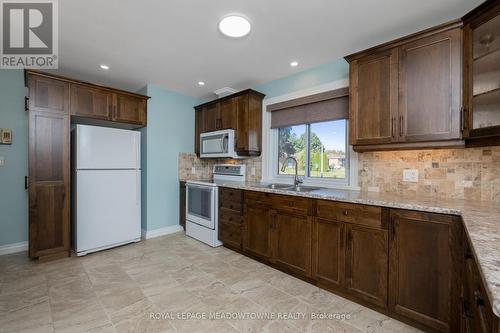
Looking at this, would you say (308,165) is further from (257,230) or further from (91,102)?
(91,102)

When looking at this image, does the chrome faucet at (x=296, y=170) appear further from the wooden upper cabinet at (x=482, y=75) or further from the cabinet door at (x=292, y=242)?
the wooden upper cabinet at (x=482, y=75)

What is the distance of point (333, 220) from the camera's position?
204 centimetres

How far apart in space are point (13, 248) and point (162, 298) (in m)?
2.57

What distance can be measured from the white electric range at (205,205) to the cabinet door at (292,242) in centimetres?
105

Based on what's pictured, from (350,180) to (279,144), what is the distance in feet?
4.19

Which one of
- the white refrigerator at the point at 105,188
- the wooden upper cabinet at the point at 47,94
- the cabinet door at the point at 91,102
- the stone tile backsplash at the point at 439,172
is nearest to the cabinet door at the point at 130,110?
the cabinet door at the point at 91,102

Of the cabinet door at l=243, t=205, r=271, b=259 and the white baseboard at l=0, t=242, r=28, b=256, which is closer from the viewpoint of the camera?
the cabinet door at l=243, t=205, r=271, b=259

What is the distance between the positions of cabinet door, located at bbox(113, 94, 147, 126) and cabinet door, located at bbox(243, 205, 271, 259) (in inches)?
88.6

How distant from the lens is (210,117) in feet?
12.8

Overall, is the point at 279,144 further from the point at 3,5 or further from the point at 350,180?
the point at 3,5

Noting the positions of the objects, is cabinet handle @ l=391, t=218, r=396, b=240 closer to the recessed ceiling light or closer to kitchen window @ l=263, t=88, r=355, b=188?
kitchen window @ l=263, t=88, r=355, b=188

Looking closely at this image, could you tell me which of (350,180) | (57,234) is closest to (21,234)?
(57,234)

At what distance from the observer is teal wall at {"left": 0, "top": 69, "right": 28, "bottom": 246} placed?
2.90 meters

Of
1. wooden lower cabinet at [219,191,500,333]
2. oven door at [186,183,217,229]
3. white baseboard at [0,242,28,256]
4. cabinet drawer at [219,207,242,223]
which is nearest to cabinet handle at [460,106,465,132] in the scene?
wooden lower cabinet at [219,191,500,333]
